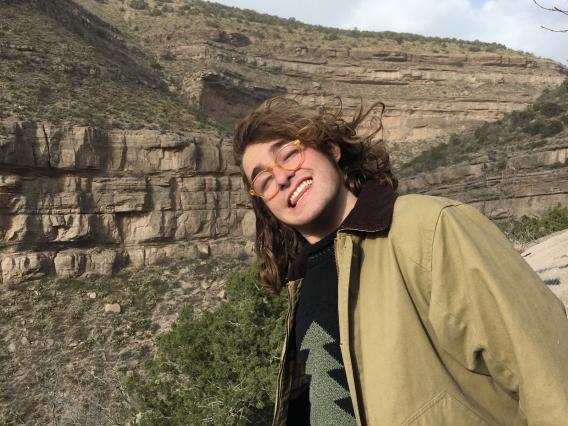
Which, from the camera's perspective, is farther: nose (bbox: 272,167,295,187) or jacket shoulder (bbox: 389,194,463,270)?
nose (bbox: 272,167,295,187)

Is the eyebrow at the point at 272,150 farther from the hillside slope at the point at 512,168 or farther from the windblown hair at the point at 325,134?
the hillside slope at the point at 512,168

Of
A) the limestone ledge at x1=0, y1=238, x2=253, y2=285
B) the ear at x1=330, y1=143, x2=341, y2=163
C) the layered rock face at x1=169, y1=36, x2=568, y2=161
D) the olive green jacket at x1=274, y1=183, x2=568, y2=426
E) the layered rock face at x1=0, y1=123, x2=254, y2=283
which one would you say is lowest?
the limestone ledge at x1=0, y1=238, x2=253, y2=285

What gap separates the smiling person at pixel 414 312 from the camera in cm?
134

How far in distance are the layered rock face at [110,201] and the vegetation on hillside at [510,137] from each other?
13213 mm

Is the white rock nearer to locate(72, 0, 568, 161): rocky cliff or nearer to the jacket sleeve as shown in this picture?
the jacket sleeve

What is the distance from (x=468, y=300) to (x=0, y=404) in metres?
18.2

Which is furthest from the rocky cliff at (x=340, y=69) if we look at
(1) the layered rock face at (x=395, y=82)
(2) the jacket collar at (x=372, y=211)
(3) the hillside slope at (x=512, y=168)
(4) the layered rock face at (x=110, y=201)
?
(2) the jacket collar at (x=372, y=211)

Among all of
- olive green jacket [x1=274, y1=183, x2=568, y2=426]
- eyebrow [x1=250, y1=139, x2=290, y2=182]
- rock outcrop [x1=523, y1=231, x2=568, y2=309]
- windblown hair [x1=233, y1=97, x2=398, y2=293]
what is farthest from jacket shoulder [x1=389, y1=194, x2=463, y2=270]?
rock outcrop [x1=523, y1=231, x2=568, y2=309]

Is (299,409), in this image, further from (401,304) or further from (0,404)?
(0,404)

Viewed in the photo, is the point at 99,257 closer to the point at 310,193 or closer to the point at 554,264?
the point at 554,264

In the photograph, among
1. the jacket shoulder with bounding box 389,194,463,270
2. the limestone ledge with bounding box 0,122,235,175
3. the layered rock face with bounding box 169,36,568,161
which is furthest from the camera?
the layered rock face with bounding box 169,36,568,161

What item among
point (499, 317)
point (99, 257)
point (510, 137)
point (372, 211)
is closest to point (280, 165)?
point (372, 211)

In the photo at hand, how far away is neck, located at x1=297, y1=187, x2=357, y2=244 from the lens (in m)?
1.97

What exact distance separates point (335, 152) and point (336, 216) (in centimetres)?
30
